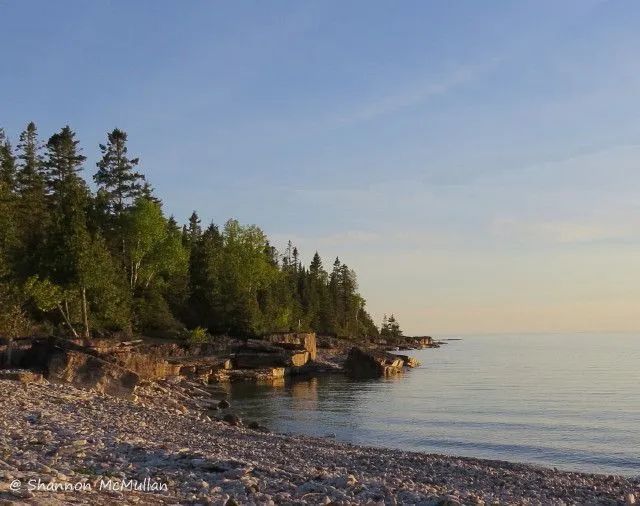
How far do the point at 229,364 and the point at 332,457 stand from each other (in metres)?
43.2

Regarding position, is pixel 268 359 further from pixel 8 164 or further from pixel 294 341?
pixel 8 164

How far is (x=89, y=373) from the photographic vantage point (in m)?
27.9

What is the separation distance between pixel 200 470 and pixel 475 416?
28508 millimetres

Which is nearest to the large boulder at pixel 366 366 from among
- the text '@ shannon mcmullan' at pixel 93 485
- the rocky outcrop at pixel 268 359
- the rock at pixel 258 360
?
the rocky outcrop at pixel 268 359

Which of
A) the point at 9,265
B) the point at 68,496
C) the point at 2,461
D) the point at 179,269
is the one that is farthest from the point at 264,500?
the point at 179,269

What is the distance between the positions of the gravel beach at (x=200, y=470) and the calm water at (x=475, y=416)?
18.1ft

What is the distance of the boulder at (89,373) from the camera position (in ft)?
89.8

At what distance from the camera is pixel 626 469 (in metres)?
23.0

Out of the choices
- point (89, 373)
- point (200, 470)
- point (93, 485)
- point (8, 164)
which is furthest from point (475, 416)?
point (8, 164)

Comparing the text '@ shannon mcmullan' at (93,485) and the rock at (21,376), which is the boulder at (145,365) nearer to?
the rock at (21,376)

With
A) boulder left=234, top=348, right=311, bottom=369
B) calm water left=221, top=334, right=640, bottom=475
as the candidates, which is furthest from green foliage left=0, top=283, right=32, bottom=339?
boulder left=234, top=348, right=311, bottom=369

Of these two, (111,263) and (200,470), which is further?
(111,263)

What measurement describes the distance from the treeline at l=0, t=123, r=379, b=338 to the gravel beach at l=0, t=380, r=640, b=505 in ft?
85.3

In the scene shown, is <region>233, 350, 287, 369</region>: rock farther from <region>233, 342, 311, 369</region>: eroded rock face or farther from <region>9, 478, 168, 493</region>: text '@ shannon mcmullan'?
<region>9, 478, 168, 493</region>: text '@ shannon mcmullan'
